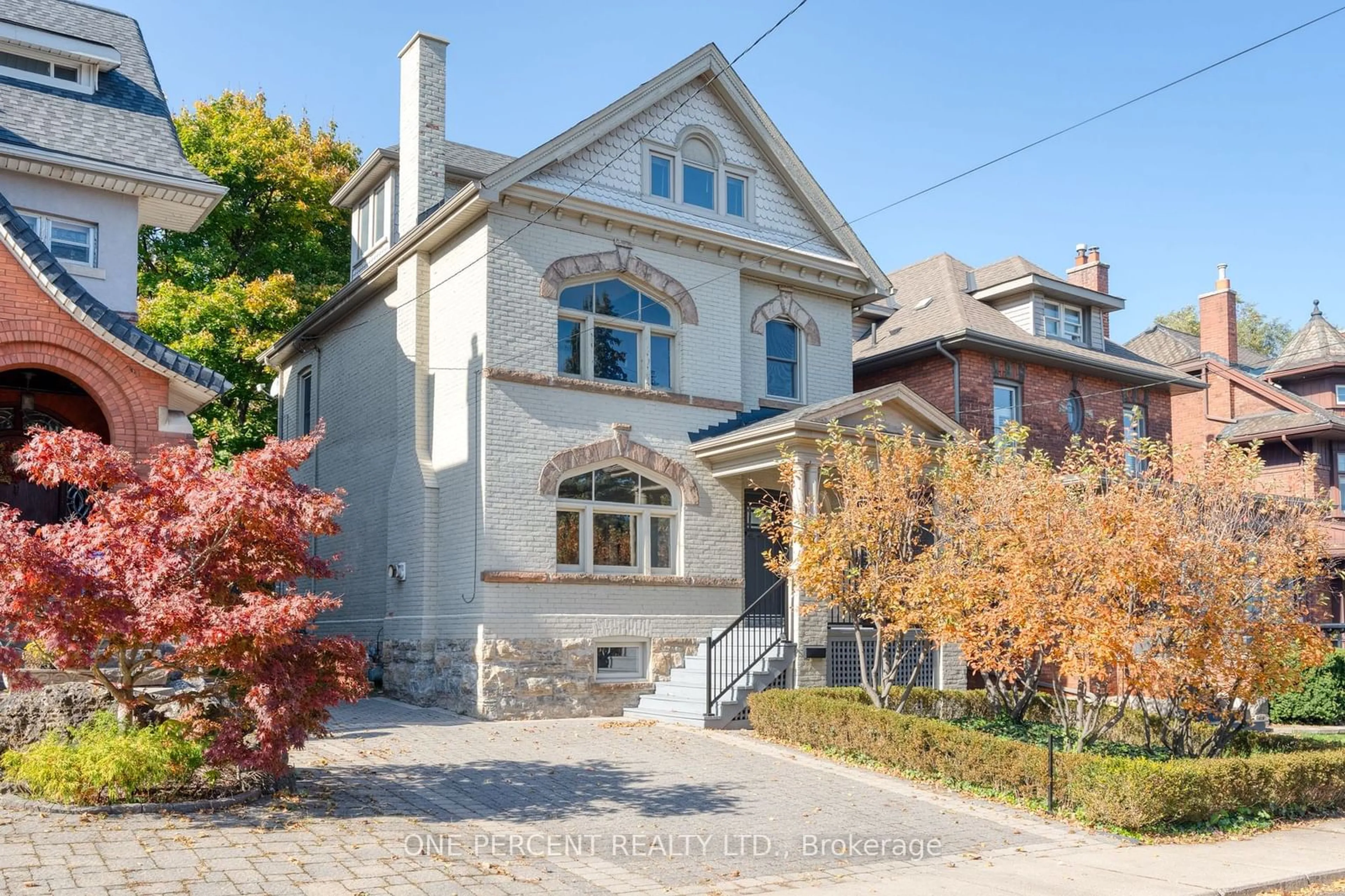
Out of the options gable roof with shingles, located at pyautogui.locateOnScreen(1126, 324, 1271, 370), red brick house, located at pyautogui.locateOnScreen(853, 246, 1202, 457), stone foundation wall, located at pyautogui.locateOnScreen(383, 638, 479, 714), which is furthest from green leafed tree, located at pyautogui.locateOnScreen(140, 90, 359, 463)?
gable roof with shingles, located at pyautogui.locateOnScreen(1126, 324, 1271, 370)

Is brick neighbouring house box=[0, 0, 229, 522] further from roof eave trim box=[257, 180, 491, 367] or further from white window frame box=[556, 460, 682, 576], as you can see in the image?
white window frame box=[556, 460, 682, 576]

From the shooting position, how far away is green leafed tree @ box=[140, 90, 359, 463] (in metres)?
25.2

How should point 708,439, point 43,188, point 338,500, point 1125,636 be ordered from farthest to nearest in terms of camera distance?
point 708,439 → point 43,188 → point 1125,636 → point 338,500

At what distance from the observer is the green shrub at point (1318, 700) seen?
21.2 meters

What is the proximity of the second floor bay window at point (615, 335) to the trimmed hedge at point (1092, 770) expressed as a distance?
6.54 metres

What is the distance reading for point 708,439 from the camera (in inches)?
732

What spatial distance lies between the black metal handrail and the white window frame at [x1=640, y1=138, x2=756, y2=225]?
22.1ft

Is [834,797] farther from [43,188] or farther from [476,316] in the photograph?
[43,188]

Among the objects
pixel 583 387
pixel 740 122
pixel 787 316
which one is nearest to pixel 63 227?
pixel 583 387

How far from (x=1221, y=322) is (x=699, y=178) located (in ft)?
82.2

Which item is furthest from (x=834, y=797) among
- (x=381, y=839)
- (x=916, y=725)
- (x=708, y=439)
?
(x=708, y=439)

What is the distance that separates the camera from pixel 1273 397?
117 ft

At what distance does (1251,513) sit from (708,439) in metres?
8.03

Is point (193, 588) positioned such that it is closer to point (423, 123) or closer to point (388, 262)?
point (388, 262)
